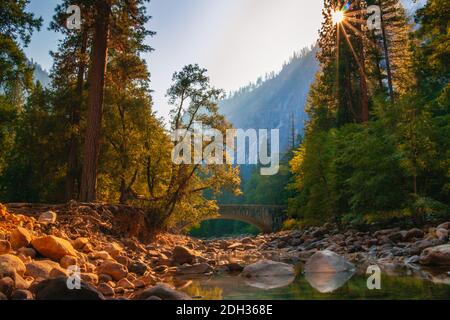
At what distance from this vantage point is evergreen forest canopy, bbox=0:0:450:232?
46.3ft

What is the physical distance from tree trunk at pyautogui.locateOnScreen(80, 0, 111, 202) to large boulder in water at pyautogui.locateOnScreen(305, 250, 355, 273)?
286 inches

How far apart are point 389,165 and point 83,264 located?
12.4m

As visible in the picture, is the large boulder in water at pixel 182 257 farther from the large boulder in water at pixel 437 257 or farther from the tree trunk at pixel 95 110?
the large boulder in water at pixel 437 257

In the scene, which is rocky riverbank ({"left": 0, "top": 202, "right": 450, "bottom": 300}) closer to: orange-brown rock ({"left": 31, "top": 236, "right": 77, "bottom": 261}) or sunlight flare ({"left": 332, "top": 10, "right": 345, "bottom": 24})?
orange-brown rock ({"left": 31, "top": 236, "right": 77, "bottom": 261})

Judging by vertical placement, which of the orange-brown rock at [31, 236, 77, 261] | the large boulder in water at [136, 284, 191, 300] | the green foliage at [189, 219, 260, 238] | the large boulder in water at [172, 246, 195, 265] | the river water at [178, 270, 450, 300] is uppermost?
the orange-brown rock at [31, 236, 77, 261]

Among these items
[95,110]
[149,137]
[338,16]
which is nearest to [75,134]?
Answer: [149,137]

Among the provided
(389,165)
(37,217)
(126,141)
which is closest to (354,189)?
(389,165)

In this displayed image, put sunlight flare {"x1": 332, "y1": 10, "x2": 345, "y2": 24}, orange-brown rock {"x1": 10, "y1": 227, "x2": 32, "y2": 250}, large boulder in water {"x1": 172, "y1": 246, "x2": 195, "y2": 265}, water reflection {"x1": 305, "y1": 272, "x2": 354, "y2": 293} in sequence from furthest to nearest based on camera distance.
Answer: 1. sunlight flare {"x1": 332, "y1": 10, "x2": 345, "y2": 24}
2. large boulder in water {"x1": 172, "y1": 246, "x2": 195, "y2": 265}
3. orange-brown rock {"x1": 10, "y1": 227, "x2": 32, "y2": 250}
4. water reflection {"x1": 305, "y1": 272, "x2": 354, "y2": 293}

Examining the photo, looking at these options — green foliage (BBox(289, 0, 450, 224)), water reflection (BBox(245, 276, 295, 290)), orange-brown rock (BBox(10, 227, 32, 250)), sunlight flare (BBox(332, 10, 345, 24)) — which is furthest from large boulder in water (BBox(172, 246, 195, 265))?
sunlight flare (BBox(332, 10, 345, 24))

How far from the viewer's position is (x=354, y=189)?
17.7 meters

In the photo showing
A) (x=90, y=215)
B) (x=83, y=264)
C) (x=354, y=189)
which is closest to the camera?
(x=83, y=264)

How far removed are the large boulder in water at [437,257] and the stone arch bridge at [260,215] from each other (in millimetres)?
34728
